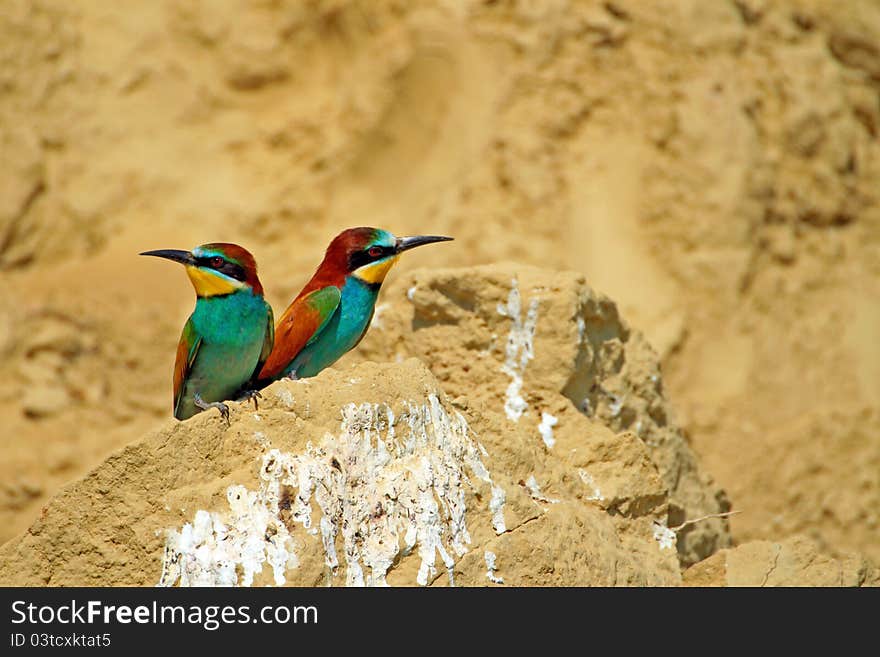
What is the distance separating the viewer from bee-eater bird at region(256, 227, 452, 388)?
371cm

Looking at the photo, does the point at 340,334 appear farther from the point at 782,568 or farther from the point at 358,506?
the point at 782,568

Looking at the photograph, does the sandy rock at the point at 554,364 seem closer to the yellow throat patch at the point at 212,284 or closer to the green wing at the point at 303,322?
the green wing at the point at 303,322

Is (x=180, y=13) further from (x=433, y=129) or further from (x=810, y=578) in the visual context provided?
(x=810, y=578)

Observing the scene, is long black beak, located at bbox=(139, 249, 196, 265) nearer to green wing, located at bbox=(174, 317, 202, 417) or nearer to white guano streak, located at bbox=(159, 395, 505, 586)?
green wing, located at bbox=(174, 317, 202, 417)

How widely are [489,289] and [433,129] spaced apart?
8.98 ft

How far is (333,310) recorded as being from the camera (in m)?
3.73

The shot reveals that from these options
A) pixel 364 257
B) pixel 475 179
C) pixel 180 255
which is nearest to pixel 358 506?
pixel 180 255

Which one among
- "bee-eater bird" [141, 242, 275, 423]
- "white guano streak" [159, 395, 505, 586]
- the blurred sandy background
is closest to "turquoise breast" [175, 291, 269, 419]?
"bee-eater bird" [141, 242, 275, 423]

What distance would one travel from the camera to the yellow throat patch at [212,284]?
3570mm

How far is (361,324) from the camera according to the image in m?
3.79

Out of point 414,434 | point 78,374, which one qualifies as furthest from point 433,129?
point 414,434

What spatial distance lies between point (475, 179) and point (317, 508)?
11.4ft

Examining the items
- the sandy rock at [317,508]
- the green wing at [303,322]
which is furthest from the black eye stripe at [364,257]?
the sandy rock at [317,508]

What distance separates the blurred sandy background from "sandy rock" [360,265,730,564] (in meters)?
1.80
